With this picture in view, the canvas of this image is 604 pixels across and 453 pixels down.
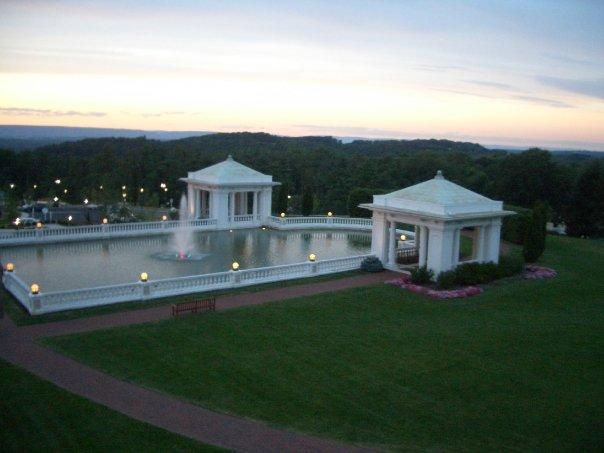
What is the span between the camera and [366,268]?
3023cm

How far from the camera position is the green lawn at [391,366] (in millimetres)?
13516

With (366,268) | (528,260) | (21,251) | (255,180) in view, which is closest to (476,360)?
(366,268)

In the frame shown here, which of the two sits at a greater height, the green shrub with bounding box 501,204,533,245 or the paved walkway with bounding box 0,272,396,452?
the green shrub with bounding box 501,204,533,245

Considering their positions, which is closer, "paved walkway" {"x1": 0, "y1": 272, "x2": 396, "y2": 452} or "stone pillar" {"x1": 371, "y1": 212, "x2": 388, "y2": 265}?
"paved walkway" {"x1": 0, "y1": 272, "x2": 396, "y2": 452}

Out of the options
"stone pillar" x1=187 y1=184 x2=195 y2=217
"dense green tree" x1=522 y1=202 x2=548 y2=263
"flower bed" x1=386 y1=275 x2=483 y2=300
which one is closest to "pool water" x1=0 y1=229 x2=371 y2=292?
"stone pillar" x1=187 y1=184 x2=195 y2=217

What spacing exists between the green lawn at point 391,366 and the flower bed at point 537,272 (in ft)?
16.9

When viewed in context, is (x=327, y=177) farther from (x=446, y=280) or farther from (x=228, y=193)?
(x=446, y=280)

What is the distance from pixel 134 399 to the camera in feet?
46.5

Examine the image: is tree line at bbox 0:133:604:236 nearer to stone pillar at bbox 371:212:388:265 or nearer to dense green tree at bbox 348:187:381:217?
dense green tree at bbox 348:187:381:217

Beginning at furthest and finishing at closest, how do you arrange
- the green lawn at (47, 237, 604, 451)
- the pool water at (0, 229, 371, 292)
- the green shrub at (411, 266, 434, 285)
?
the green shrub at (411, 266, 434, 285)
the pool water at (0, 229, 371, 292)
the green lawn at (47, 237, 604, 451)

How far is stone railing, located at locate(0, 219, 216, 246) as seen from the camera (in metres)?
33.4

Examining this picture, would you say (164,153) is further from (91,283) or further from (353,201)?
(91,283)

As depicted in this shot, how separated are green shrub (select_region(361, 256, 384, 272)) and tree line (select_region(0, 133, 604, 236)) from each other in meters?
19.4

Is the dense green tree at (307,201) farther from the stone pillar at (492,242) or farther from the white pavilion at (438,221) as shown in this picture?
the stone pillar at (492,242)
